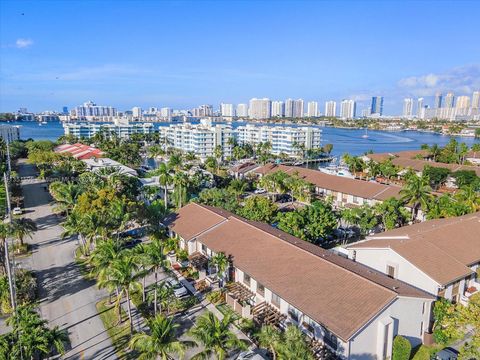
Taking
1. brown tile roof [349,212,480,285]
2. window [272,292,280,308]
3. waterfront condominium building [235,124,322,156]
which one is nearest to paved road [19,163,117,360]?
window [272,292,280,308]

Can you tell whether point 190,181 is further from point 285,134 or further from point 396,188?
point 285,134

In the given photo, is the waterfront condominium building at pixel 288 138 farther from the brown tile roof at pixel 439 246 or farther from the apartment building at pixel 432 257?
the apartment building at pixel 432 257

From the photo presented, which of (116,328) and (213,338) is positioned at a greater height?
(213,338)

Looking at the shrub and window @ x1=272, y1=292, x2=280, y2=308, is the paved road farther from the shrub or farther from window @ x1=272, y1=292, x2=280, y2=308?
the shrub

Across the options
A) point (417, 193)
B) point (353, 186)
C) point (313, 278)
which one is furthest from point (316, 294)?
point (353, 186)

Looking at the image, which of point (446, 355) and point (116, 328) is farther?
point (116, 328)

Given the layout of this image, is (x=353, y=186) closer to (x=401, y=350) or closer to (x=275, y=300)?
(x=275, y=300)
